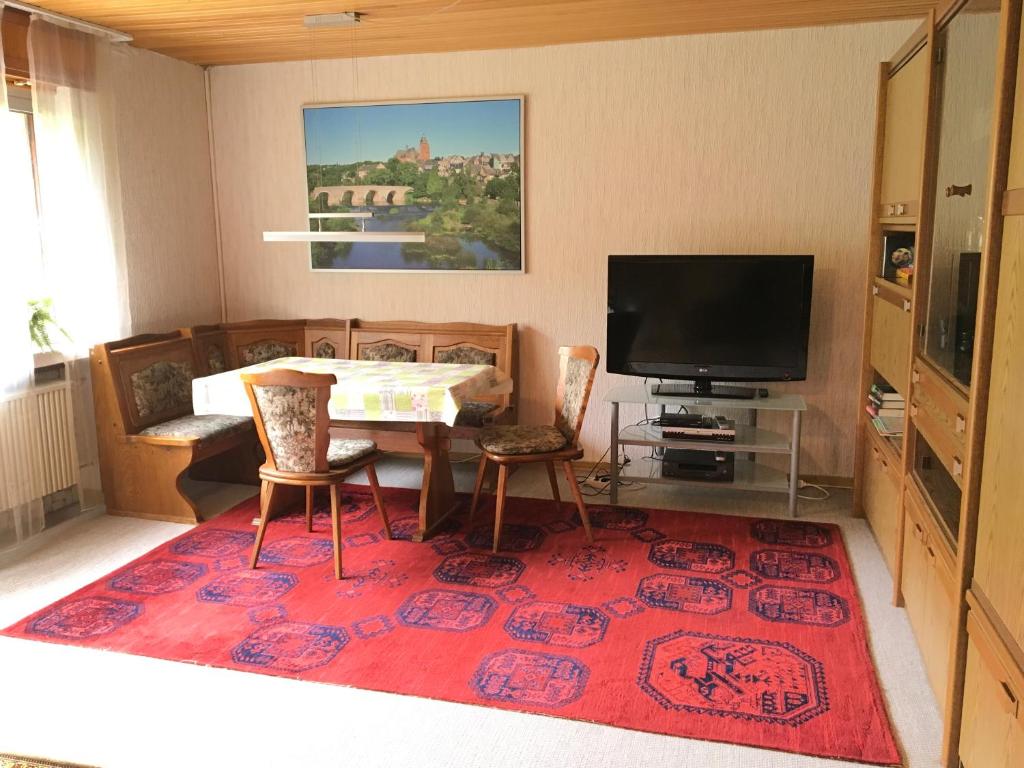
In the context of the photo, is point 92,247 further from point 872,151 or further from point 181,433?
point 872,151

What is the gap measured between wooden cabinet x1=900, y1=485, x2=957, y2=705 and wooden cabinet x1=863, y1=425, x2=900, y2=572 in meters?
0.22

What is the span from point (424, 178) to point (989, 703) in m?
4.30

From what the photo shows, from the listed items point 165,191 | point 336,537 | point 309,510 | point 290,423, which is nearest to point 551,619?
point 336,537

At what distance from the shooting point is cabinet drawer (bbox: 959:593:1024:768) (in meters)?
1.86

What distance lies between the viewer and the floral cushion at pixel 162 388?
4641mm

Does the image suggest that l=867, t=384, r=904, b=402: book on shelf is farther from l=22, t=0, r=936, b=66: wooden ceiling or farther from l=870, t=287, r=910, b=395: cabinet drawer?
l=22, t=0, r=936, b=66: wooden ceiling

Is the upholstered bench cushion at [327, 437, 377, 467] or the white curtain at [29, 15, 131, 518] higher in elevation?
the white curtain at [29, 15, 131, 518]

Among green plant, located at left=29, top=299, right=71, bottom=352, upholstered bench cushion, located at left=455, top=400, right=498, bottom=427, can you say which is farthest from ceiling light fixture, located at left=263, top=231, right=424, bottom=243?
green plant, located at left=29, top=299, right=71, bottom=352

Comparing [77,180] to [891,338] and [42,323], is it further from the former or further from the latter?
[891,338]

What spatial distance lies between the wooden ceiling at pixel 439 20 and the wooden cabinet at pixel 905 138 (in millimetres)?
649

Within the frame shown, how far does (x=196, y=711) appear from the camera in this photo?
2.74 meters

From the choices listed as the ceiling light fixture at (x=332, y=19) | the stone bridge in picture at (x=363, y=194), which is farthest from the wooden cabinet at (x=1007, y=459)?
the stone bridge in picture at (x=363, y=194)

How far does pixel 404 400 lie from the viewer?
3875mm

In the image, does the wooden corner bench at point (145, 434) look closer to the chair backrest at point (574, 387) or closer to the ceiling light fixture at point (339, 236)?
the ceiling light fixture at point (339, 236)
